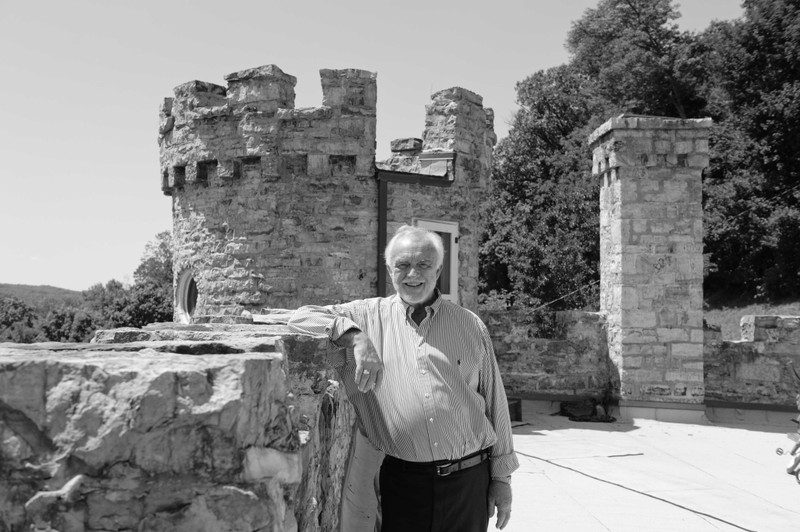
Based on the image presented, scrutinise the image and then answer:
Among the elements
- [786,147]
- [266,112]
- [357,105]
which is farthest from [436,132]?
[786,147]

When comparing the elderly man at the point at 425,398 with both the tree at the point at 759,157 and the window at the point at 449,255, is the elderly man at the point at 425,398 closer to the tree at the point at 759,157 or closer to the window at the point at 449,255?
the window at the point at 449,255

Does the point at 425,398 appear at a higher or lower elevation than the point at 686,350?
higher

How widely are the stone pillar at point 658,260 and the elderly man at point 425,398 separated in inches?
288

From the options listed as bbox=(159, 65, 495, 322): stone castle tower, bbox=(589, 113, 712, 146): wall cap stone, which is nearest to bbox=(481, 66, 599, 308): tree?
bbox=(589, 113, 712, 146): wall cap stone

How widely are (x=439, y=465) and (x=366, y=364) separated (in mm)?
493

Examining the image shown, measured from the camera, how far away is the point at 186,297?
10898mm

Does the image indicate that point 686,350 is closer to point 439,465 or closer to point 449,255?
point 449,255

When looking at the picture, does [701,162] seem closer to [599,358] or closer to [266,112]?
[599,358]

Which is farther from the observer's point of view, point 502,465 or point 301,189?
A: point 301,189

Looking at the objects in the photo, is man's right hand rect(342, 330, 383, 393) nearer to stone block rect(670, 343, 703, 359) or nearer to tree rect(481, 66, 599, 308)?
stone block rect(670, 343, 703, 359)

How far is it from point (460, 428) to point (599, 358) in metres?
8.12

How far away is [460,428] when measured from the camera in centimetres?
280

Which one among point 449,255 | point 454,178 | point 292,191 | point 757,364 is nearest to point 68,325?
point 292,191

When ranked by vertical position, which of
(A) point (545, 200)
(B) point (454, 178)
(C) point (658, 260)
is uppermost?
(A) point (545, 200)
